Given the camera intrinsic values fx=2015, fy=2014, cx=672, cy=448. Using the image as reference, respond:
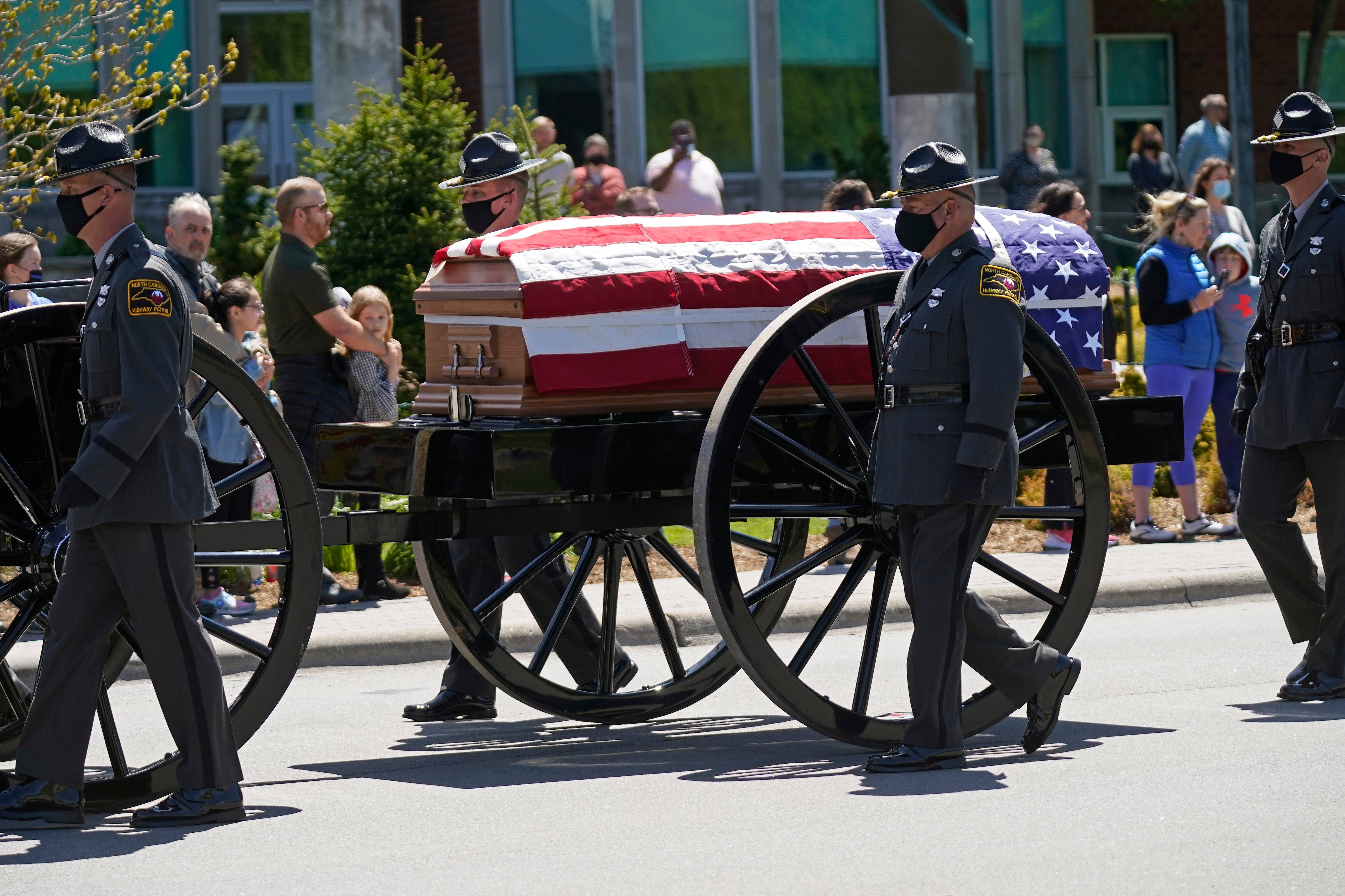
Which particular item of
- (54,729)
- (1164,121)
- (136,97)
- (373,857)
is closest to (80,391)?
(54,729)

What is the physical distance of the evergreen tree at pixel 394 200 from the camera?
40.9ft

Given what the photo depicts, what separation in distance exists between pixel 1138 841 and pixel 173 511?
2.67 metres

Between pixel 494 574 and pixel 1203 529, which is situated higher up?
pixel 494 574

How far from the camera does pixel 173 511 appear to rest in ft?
17.8

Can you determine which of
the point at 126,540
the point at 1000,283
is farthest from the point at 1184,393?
the point at 126,540

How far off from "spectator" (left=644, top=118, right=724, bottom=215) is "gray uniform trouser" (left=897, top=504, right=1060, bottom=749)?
368 inches

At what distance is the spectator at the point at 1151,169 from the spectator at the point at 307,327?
447 inches

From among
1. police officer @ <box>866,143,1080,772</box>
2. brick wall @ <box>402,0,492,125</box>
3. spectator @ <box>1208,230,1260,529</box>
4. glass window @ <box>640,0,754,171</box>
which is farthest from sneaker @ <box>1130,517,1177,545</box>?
brick wall @ <box>402,0,492,125</box>

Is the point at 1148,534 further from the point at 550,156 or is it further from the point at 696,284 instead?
the point at 696,284

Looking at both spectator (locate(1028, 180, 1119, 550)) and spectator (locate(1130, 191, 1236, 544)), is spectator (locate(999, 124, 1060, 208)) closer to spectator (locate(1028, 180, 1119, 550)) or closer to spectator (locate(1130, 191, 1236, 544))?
spectator (locate(1130, 191, 1236, 544))

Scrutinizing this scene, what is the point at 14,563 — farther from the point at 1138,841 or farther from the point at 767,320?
the point at 1138,841

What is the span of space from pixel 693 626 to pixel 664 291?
317 cm

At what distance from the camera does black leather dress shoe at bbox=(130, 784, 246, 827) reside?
5430mm

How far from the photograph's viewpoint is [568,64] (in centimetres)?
2002
